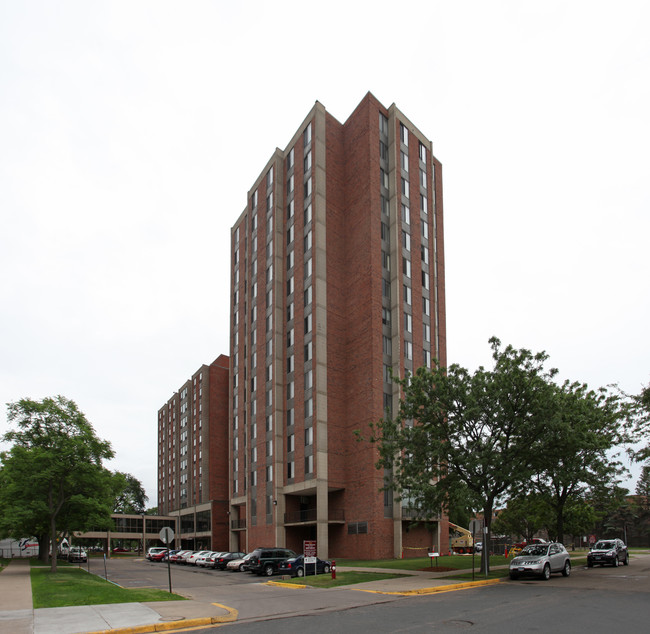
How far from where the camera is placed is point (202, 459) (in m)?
81.0

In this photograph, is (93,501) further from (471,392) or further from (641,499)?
(641,499)

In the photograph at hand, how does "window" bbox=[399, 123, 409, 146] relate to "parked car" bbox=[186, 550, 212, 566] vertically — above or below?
above

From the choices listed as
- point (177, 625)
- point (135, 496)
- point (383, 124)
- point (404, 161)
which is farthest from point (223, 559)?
point (135, 496)

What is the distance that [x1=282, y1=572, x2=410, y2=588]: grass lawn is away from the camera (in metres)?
26.2

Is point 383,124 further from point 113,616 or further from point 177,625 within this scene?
point 177,625

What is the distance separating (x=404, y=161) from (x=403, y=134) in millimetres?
2764

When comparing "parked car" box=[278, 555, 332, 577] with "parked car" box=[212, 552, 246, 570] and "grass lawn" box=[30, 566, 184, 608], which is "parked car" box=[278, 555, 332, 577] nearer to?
"grass lawn" box=[30, 566, 184, 608]

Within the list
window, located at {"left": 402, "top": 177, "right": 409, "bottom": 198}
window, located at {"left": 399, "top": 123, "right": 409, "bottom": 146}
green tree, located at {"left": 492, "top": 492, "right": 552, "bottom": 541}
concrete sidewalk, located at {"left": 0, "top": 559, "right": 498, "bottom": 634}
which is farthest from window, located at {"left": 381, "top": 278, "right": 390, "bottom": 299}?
concrete sidewalk, located at {"left": 0, "top": 559, "right": 498, "bottom": 634}

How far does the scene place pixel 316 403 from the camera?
5000cm

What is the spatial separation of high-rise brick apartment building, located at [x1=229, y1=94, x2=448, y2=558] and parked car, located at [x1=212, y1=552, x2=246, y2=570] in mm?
6664

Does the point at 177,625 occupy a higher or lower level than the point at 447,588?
higher

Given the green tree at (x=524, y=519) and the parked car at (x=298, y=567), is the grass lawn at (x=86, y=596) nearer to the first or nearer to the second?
the parked car at (x=298, y=567)

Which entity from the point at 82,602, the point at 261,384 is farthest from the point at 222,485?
the point at 82,602

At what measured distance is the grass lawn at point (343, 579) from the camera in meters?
26.2
